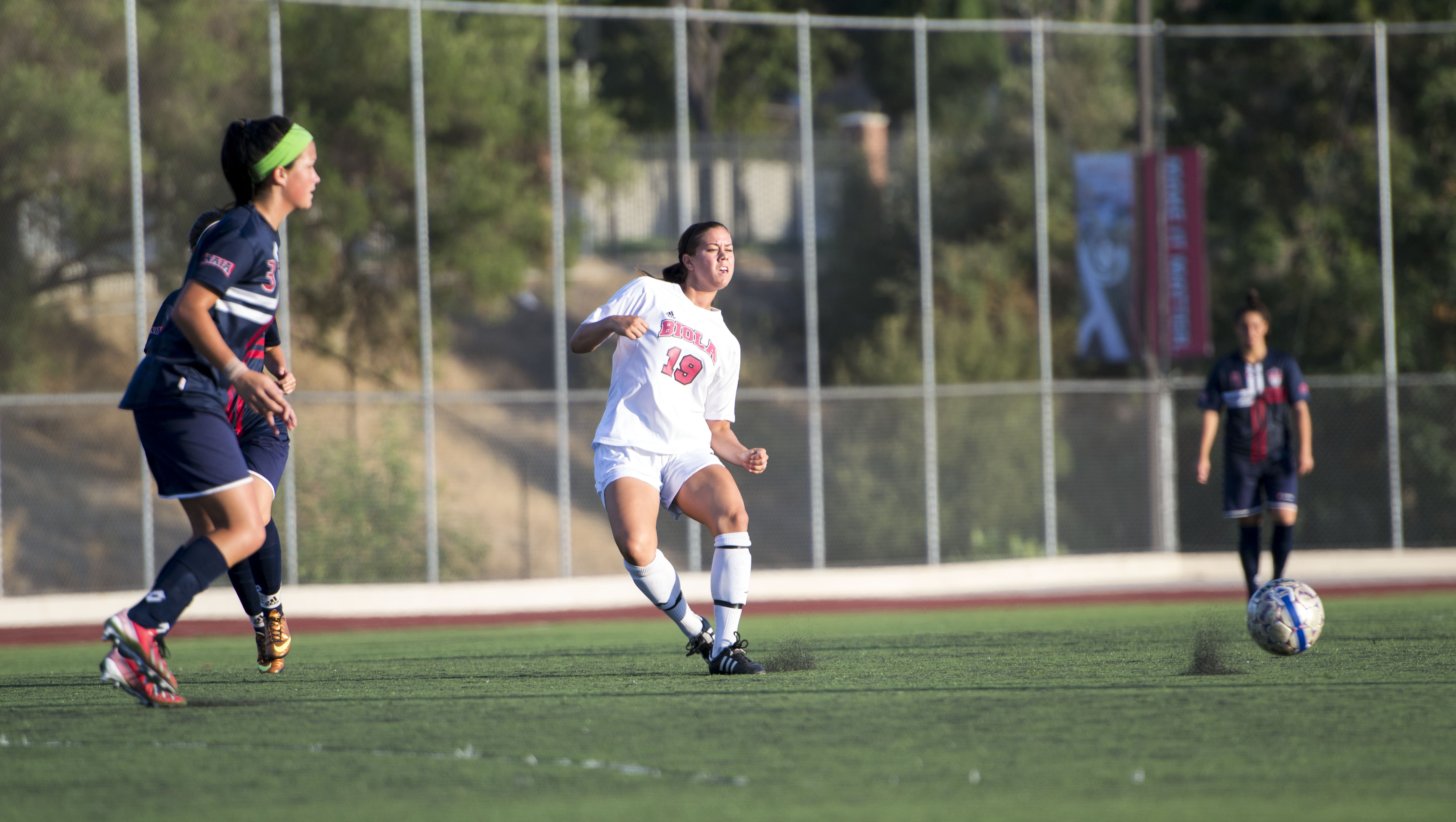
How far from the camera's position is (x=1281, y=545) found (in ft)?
33.5

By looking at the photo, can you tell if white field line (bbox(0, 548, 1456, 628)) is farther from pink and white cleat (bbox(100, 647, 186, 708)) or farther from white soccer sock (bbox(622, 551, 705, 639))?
pink and white cleat (bbox(100, 647, 186, 708))

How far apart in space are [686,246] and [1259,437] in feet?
17.1

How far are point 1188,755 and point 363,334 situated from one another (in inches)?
729

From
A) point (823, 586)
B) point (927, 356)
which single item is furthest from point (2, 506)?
point (927, 356)

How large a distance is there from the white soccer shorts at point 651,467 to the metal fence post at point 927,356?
997 cm

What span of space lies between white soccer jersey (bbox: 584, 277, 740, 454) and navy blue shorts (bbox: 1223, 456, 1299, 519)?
4.95 metres

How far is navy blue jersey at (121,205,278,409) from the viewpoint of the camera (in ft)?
17.2

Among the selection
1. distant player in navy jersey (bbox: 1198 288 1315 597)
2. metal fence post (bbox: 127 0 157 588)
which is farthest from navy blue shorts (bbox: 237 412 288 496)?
metal fence post (bbox: 127 0 157 588)

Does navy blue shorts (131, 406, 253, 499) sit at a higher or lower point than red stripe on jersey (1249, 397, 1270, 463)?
higher

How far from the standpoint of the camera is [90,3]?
1627cm

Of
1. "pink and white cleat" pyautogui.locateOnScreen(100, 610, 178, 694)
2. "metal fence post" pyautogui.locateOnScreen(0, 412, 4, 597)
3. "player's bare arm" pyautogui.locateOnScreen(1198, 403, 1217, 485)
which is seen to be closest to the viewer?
"pink and white cleat" pyautogui.locateOnScreen(100, 610, 178, 694)

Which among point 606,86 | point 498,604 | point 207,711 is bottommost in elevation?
point 498,604

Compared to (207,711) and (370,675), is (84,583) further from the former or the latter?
(207,711)

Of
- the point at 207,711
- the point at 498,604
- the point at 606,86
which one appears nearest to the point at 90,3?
the point at 498,604
